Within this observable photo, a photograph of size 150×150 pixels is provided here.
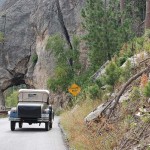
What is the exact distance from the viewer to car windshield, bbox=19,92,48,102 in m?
26.8

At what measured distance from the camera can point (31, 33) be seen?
70562 millimetres

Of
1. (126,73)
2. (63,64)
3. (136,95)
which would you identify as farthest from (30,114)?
(63,64)

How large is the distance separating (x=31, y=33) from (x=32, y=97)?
44.5 metres

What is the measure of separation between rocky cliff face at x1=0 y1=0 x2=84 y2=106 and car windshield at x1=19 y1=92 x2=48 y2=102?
3739 centimetres

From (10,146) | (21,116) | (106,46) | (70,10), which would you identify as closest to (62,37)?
(70,10)

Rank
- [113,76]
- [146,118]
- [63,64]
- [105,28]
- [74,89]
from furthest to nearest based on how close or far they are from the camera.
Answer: [63,64] < [105,28] < [74,89] < [113,76] < [146,118]

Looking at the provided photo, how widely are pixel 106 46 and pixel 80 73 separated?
24584mm

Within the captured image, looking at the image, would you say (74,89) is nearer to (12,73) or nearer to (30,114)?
(30,114)

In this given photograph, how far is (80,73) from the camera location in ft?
199

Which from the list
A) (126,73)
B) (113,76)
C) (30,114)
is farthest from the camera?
(30,114)

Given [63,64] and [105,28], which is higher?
[105,28]

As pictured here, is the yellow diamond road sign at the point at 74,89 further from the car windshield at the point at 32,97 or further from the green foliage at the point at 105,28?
the green foliage at the point at 105,28

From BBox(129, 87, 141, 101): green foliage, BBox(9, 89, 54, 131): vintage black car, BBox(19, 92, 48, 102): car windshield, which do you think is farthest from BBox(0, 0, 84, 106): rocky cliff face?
BBox(129, 87, 141, 101): green foliage

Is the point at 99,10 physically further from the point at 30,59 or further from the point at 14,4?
the point at 14,4
